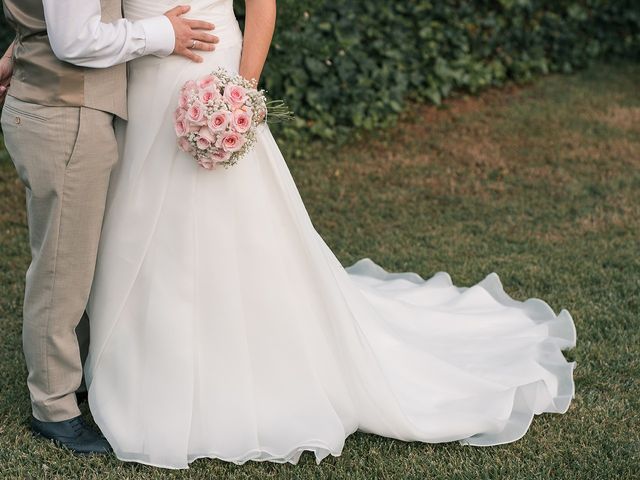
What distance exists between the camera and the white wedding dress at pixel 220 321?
3451 mm

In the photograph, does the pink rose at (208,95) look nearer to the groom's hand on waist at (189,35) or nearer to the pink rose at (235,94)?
the pink rose at (235,94)

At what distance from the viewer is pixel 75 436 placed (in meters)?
3.60

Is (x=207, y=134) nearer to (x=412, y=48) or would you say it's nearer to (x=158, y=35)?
(x=158, y=35)

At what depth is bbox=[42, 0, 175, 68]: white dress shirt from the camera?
9.84 feet

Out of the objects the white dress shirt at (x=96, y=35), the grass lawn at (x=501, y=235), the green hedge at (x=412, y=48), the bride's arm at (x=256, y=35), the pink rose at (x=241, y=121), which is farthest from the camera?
the green hedge at (x=412, y=48)

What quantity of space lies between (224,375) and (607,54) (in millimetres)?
6722

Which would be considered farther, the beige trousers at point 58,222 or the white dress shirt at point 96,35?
the beige trousers at point 58,222

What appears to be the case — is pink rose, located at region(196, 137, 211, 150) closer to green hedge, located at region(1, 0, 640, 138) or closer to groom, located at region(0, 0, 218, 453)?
groom, located at region(0, 0, 218, 453)

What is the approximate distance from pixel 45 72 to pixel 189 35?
49cm

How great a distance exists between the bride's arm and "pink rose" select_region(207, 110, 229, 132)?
1.01 ft

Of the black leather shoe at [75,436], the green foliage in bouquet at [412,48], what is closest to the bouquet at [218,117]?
the black leather shoe at [75,436]

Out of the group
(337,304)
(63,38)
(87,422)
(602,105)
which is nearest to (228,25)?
(63,38)

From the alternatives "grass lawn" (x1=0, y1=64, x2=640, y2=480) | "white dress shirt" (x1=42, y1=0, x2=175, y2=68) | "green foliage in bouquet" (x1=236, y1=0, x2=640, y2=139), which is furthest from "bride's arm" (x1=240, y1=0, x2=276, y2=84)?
"green foliage in bouquet" (x1=236, y1=0, x2=640, y2=139)

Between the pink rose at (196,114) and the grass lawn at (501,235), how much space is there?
1.22m
